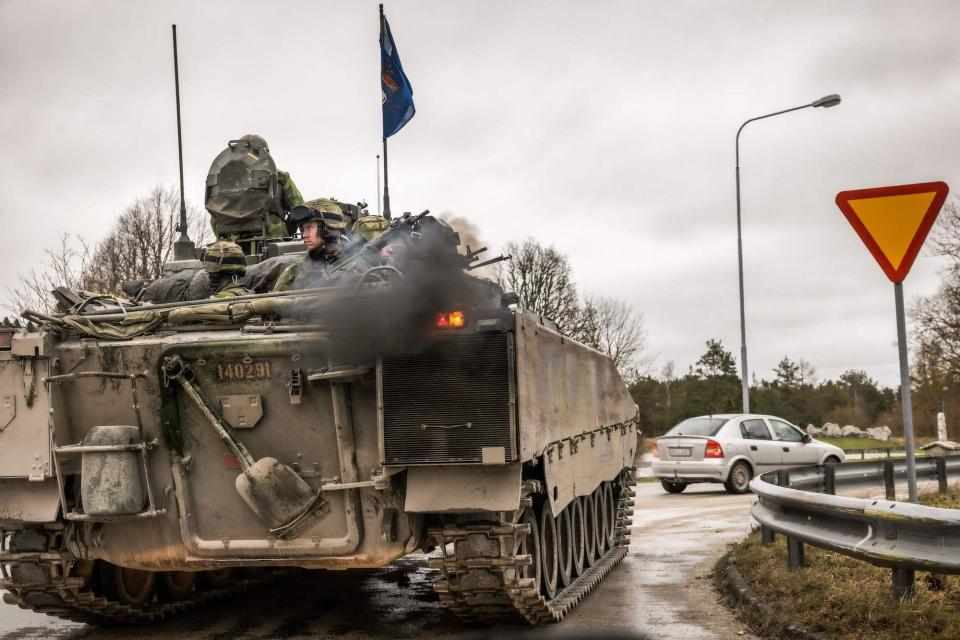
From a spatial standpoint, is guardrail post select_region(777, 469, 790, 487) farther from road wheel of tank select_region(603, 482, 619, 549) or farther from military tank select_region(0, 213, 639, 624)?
military tank select_region(0, 213, 639, 624)

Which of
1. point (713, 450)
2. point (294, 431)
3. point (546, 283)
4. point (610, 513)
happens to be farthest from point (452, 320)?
point (546, 283)

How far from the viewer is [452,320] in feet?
20.2

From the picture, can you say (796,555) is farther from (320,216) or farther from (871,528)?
(320,216)

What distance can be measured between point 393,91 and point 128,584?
834cm

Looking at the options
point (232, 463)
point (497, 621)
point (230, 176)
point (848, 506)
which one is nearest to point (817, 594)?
point (848, 506)

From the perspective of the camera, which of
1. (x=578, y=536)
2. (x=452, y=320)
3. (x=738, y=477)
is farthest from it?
(x=738, y=477)

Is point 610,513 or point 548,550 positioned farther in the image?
point 610,513

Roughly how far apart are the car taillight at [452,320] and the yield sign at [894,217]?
230cm

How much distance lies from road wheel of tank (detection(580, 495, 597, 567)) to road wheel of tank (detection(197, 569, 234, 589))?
10.2 feet

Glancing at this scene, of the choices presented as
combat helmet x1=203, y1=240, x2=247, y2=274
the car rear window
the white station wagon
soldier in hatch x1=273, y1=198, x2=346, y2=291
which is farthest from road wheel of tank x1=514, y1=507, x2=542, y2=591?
the car rear window

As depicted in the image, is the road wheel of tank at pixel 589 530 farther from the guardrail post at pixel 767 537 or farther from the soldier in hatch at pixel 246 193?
the soldier in hatch at pixel 246 193

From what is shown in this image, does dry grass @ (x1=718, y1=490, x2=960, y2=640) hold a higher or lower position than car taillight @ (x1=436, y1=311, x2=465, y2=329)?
lower

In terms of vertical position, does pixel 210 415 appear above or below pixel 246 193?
below

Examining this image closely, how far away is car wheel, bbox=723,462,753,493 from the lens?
1822 cm
